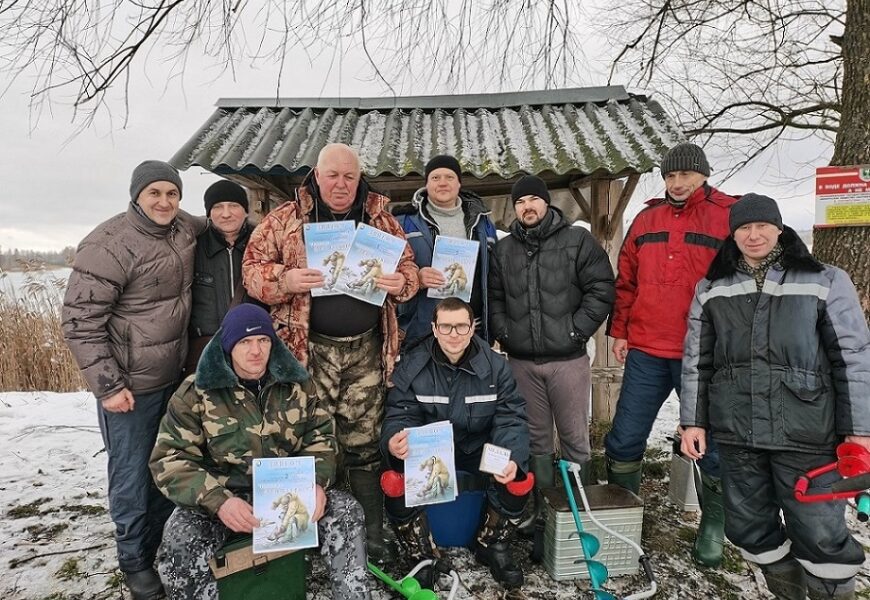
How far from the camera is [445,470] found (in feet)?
8.33

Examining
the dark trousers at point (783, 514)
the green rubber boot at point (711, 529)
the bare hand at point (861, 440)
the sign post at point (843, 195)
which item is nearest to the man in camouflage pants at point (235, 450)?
the dark trousers at point (783, 514)

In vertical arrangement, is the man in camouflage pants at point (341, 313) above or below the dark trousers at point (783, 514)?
above

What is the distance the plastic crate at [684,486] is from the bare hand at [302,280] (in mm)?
2705

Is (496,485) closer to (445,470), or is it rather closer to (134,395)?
(445,470)

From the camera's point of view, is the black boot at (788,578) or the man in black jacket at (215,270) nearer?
the black boot at (788,578)

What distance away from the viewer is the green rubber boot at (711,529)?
2.83m

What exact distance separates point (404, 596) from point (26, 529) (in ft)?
8.60

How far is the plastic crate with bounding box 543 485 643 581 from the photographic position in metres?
2.63

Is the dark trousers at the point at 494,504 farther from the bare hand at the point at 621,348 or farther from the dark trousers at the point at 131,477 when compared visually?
the dark trousers at the point at 131,477

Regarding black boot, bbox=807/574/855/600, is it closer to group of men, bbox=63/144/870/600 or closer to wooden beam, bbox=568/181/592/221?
group of men, bbox=63/144/870/600

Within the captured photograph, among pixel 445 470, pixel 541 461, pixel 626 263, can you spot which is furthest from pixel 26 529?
pixel 626 263

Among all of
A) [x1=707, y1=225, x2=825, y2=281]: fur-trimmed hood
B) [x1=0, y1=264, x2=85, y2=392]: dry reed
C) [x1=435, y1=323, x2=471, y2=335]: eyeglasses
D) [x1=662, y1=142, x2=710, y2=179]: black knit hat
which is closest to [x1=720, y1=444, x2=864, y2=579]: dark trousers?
[x1=707, y1=225, x2=825, y2=281]: fur-trimmed hood

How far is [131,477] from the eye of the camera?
2.51 meters

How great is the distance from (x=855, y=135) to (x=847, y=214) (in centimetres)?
54
